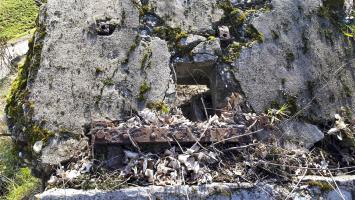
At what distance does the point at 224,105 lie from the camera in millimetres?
3646

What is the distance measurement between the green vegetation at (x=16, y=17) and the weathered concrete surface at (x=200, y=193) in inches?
287

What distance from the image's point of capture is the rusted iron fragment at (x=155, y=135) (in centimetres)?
310

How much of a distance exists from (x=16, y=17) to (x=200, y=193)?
819 centimetres

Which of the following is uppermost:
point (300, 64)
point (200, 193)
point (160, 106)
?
point (300, 64)

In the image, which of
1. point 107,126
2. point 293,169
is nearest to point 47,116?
point 107,126

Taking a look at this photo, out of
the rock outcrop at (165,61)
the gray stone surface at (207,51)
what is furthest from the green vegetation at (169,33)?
the gray stone surface at (207,51)

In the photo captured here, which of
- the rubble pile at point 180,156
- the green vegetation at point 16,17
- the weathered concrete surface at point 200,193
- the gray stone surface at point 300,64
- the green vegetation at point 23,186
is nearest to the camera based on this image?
the weathered concrete surface at point 200,193

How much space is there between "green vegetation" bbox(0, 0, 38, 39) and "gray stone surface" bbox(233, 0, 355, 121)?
6944 millimetres

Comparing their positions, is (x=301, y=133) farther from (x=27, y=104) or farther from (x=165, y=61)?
(x=27, y=104)

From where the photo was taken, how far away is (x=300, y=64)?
3.76m

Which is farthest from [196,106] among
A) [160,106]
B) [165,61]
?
[160,106]

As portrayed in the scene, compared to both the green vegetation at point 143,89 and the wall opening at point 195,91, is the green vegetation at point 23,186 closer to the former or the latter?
the wall opening at point 195,91

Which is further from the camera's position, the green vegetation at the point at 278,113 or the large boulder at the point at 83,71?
the green vegetation at the point at 278,113

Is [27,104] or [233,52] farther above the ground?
[233,52]
